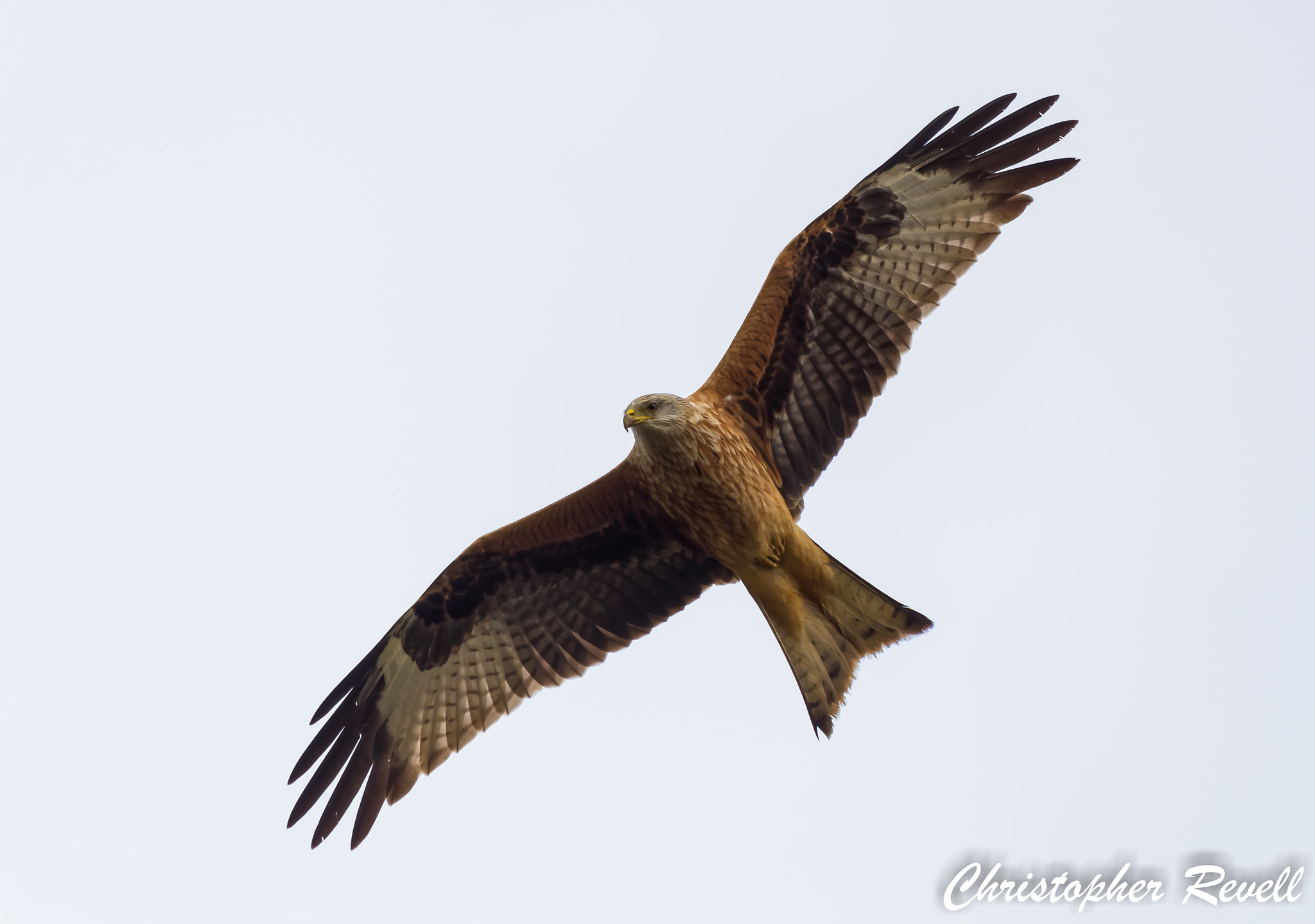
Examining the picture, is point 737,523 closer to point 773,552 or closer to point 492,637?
point 773,552

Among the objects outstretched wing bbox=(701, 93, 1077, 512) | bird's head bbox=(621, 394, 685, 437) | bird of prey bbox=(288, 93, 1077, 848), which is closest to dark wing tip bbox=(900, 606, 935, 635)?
bird of prey bbox=(288, 93, 1077, 848)

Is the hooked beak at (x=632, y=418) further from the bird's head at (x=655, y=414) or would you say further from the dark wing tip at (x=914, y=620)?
the dark wing tip at (x=914, y=620)

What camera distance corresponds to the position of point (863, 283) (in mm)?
7930

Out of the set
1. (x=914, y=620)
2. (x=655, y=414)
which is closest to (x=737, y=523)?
(x=655, y=414)

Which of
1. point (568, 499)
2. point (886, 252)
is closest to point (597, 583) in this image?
point (568, 499)

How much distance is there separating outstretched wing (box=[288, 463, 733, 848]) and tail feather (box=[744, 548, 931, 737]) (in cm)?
84

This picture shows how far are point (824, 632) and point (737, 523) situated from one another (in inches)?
36.1

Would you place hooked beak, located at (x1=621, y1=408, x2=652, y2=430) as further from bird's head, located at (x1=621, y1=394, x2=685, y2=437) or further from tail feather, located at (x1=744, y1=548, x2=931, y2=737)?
tail feather, located at (x1=744, y1=548, x2=931, y2=737)

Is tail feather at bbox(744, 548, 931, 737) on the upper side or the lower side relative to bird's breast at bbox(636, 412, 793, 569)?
lower

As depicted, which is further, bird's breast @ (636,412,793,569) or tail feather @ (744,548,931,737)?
tail feather @ (744,548,931,737)

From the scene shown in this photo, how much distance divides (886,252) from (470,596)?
3.73 meters

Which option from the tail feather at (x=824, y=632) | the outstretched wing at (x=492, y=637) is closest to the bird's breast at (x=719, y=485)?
the tail feather at (x=824, y=632)

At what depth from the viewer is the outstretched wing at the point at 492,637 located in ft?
27.4

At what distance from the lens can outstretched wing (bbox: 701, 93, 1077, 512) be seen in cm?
783
